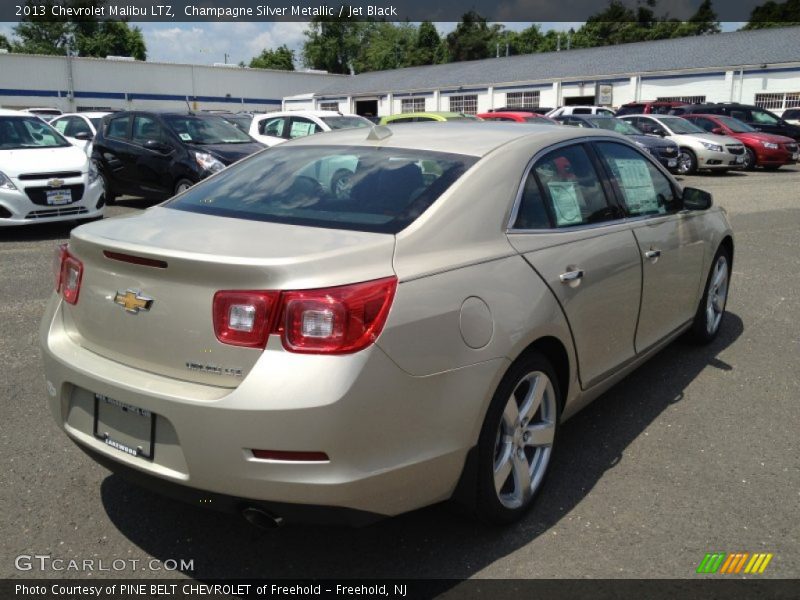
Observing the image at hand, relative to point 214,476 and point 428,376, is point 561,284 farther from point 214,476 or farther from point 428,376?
point 214,476

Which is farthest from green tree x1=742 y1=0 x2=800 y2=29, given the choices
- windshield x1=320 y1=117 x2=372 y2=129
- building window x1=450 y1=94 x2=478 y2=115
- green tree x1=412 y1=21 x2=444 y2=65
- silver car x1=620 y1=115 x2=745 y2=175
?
windshield x1=320 y1=117 x2=372 y2=129

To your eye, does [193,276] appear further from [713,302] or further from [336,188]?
[713,302]

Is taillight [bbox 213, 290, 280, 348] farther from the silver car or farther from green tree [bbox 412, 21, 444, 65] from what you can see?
green tree [bbox 412, 21, 444, 65]

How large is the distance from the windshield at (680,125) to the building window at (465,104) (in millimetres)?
29404

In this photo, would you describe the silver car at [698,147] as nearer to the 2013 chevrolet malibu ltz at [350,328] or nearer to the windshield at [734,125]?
the windshield at [734,125]

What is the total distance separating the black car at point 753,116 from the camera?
24656 mm

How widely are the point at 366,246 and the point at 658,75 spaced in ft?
140

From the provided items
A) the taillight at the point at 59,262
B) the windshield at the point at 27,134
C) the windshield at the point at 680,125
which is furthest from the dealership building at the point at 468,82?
the taillight at the point at 59,262

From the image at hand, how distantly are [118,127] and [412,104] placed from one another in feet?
140

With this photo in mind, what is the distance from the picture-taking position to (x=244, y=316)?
2543mm

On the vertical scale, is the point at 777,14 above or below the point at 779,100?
above

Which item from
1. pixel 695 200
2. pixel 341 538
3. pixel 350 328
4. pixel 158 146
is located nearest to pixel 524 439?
pixel 341 538

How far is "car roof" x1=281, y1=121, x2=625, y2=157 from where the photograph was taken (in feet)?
11.7

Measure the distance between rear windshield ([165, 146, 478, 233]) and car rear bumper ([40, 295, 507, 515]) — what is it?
0.66 meters
